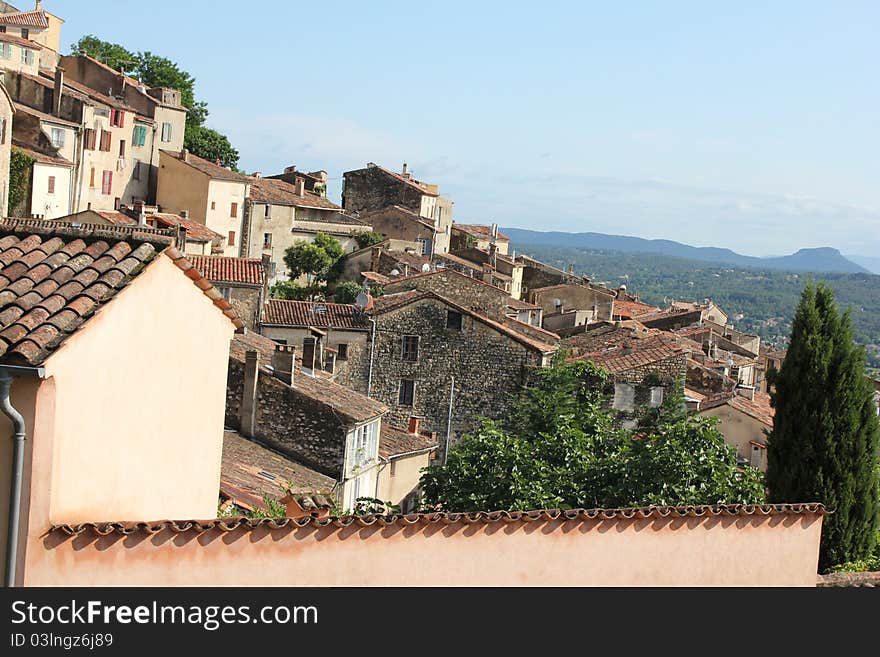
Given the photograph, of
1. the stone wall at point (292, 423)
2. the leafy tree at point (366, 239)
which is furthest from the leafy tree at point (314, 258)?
the stone wall at point (292, 423)

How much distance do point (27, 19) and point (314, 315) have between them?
4306 centimetres

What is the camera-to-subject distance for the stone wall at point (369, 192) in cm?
8612

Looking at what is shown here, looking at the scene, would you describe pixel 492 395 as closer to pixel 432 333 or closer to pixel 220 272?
pixel 432 333

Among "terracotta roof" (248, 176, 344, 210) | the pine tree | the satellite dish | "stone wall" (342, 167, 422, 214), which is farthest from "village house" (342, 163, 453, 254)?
the pine tree

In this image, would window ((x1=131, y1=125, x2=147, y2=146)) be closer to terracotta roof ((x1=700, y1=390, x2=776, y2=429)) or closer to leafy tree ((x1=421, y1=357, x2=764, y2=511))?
terracotta roof ((x1=700, y1=390, x2=776, y2=429))

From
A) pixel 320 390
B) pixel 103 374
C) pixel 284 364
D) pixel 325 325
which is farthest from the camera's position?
pixel 325 325

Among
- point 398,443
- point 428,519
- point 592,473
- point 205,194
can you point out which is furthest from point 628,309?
point 428,519

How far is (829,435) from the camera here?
22125mm

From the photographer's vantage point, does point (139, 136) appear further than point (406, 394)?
Yes

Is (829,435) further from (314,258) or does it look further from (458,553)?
(314,258)

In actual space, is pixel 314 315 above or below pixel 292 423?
above

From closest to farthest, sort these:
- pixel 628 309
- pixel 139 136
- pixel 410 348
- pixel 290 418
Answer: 1. pixel 290 418
2. pixel 410 348
3. pixel 139 136
4. pixel 628 309

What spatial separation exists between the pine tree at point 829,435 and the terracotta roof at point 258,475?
8782mm

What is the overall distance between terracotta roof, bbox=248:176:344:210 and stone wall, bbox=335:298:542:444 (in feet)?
94.4
